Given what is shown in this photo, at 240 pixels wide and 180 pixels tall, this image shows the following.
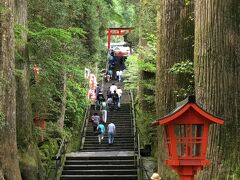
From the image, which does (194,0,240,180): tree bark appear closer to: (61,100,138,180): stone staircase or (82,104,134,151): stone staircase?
(61,100,138,180): stone staircase

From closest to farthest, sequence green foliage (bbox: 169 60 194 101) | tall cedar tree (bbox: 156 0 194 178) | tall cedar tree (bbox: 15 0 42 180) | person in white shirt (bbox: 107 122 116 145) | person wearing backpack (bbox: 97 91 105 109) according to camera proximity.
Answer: green foliage (bbox: 169 60 194 101) → tall cedar tree (bbox: 156 0 194 178) → tall cedar tree (bbox: 15 0 42 180) → person in white shirt (bbox: 107 122 116 145) → person wearing backpack (bbox: 97 91 105 109)

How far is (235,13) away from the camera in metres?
8.21

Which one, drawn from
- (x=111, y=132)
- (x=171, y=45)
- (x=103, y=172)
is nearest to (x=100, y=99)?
(x=111, y=132)

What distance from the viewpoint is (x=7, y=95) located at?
426 inches

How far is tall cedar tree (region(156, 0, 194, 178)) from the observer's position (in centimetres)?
1132

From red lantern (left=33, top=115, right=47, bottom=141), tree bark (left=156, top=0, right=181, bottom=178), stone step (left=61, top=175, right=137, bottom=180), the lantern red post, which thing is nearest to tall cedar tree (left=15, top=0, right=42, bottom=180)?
stone step (left=61, top=175, right=137, bottom=180)

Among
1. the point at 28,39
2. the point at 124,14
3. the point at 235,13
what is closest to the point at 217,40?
Answer: the point at 235,13

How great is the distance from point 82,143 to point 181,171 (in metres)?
15.8

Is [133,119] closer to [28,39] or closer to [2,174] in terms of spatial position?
[28,39]

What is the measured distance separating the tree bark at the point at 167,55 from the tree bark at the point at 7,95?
3.60 metres

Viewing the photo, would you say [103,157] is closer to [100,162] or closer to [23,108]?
[100,162]

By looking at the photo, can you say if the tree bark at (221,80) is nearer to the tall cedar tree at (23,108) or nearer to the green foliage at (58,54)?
the green foliage at (58,54)

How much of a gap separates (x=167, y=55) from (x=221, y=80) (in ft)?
11.5

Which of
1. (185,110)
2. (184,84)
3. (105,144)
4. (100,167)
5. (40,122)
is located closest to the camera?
(185,110)
